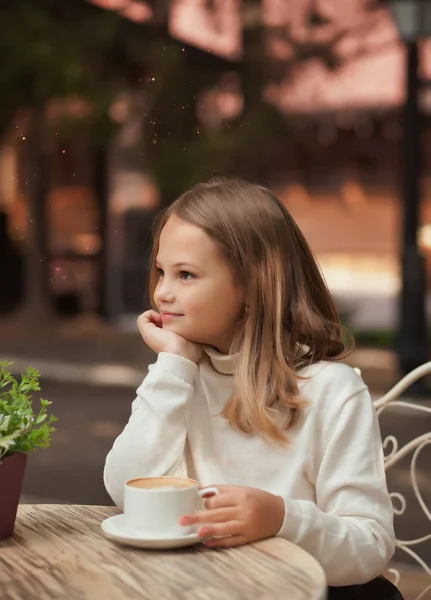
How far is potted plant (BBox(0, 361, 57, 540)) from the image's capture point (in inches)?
54.9

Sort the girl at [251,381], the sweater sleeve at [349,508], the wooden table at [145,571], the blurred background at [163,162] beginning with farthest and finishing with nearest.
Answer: the blurred background at [163,162] → the girl at [251,381] → the sweater sleeve at [349,508] → the wooden table at [145,571]

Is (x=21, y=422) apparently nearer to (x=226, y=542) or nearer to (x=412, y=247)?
(x=226, y=542)

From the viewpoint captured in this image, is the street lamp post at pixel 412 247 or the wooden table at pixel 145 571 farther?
the street lamp post at pixel 412 247

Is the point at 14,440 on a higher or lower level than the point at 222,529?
higher

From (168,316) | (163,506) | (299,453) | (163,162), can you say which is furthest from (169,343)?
(163,162)

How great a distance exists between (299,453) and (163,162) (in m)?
9.45

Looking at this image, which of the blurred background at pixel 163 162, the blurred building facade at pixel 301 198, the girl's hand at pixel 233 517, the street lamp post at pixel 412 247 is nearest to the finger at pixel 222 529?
the girl's hand at pixel 233 517

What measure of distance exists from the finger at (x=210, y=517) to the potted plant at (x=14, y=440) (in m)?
0.26

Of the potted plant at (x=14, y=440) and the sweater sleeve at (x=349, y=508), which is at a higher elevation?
the potted plant at (x=14, y=440)

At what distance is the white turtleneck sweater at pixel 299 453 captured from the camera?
152 cm

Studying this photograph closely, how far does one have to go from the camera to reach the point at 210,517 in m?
1.37

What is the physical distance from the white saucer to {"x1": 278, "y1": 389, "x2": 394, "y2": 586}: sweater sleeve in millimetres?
166

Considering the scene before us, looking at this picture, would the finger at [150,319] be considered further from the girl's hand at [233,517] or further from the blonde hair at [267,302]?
the girl's hand at [233,517]

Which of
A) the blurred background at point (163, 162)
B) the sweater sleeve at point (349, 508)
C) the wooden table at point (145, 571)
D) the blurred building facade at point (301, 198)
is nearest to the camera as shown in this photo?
the wooden table at point (145, 571)
